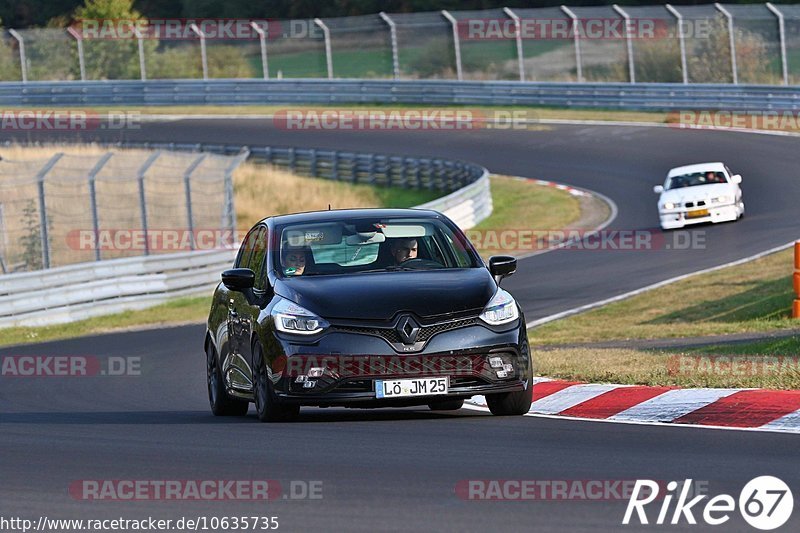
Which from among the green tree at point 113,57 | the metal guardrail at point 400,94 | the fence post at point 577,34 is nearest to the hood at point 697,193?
the metal guardrail at point 400,94

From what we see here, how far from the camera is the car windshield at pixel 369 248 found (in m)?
10.9

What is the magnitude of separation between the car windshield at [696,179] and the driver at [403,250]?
19898 mm

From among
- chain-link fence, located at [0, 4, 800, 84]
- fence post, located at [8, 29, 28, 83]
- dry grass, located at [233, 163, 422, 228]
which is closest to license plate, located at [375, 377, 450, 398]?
dry grass, located at [233, 163, 422, 228]

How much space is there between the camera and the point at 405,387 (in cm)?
995

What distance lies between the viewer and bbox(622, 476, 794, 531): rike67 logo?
6.54 metres

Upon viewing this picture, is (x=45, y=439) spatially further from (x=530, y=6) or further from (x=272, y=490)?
(x=530, y=6)

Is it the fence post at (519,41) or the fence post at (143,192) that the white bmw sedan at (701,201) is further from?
the fence post at (519,41)

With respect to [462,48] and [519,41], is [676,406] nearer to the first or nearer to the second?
[519,41]

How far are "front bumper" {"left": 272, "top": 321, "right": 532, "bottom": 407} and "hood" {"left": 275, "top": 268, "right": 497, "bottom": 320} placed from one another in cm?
17

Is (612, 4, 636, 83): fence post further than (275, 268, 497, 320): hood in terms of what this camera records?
Yes

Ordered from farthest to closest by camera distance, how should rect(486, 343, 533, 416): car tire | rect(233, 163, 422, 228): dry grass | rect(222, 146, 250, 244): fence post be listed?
rect(233, 163, 422, 228): dry grass, rect(222, 146, 250, 244): fence post, rect(486, 343, 533, 416): car tire

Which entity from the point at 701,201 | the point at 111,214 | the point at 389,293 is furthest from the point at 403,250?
the point at 111,214

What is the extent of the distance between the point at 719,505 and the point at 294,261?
192 inches

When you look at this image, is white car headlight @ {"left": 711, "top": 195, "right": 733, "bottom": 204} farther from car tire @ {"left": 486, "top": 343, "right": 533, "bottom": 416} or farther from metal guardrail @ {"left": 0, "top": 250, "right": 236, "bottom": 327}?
car tire @ {"left": 486, "top": 343, "right": 533, "bottom": 416}
